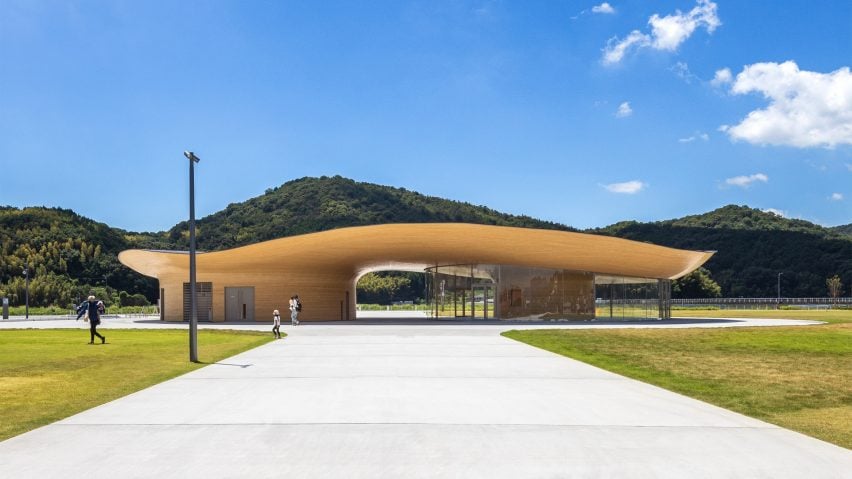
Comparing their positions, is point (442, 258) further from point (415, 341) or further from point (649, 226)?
point (649, 226)

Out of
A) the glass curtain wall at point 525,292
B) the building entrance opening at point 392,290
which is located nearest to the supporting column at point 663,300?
the glass curtain wall at point 525,292

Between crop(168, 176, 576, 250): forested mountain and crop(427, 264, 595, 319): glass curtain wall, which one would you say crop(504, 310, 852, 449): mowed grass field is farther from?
crop(168, 176, 576, 250): forested mountain

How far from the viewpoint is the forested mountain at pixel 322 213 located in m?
78.6

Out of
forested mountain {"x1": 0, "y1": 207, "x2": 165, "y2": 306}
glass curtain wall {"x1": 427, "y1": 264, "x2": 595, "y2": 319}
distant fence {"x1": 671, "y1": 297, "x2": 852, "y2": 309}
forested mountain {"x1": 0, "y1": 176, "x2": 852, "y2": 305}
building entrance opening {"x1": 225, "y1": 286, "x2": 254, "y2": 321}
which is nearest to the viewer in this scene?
building entrance opening {"x1": 225, "y1": 286, "x2": 254, "y2": 321}

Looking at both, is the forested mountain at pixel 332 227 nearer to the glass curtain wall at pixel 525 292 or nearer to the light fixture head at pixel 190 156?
the glass curtain wall at pixel 525 292

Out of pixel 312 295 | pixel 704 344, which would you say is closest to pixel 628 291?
pixel 312 295

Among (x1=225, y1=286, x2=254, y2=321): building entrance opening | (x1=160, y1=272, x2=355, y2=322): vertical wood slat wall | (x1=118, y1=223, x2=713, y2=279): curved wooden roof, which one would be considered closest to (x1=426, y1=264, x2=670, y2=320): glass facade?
(x1=118, y1=223, x2=713, y2=279): curved wooden roof

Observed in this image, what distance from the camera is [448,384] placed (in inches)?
445

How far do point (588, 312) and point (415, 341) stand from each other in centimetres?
2080

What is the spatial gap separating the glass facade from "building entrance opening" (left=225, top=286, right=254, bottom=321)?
1165 cm

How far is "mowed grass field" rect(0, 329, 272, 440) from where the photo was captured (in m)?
8.96

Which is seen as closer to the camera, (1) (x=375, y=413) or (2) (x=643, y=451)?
(2) (x=643, y=451)

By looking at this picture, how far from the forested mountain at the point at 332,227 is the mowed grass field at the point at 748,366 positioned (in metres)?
52.8

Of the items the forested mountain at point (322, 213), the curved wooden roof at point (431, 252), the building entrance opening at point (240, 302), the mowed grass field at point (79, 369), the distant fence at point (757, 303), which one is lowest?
the distant fence at point (757, 303)
